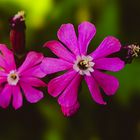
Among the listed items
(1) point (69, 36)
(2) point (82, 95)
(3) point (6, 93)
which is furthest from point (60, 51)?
(2) point (82, 95)

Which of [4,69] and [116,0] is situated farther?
[116,0]

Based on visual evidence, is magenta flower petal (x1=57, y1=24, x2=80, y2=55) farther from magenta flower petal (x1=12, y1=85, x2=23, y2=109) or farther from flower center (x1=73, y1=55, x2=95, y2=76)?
magenta flower petal (x1=12, y1=85, x2=23, y2=109)

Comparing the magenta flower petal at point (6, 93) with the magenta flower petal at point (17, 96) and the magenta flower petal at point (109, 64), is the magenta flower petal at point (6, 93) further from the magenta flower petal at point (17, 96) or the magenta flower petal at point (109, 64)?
the magenta flower petal at point (109, 64)

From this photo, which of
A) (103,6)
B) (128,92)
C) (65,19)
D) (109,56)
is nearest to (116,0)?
(103,6)

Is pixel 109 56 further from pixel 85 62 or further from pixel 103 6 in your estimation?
pixel 103 6

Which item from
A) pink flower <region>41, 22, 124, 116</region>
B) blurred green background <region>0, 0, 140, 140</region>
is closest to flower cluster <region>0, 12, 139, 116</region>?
pink flower <region>41, 22, 124, 116</region>

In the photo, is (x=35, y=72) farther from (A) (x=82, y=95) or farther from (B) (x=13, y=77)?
(A) (x=82, y=95)

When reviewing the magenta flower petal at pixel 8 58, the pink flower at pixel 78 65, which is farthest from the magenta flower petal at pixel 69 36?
the magenta flower petal at pixel 8 58
